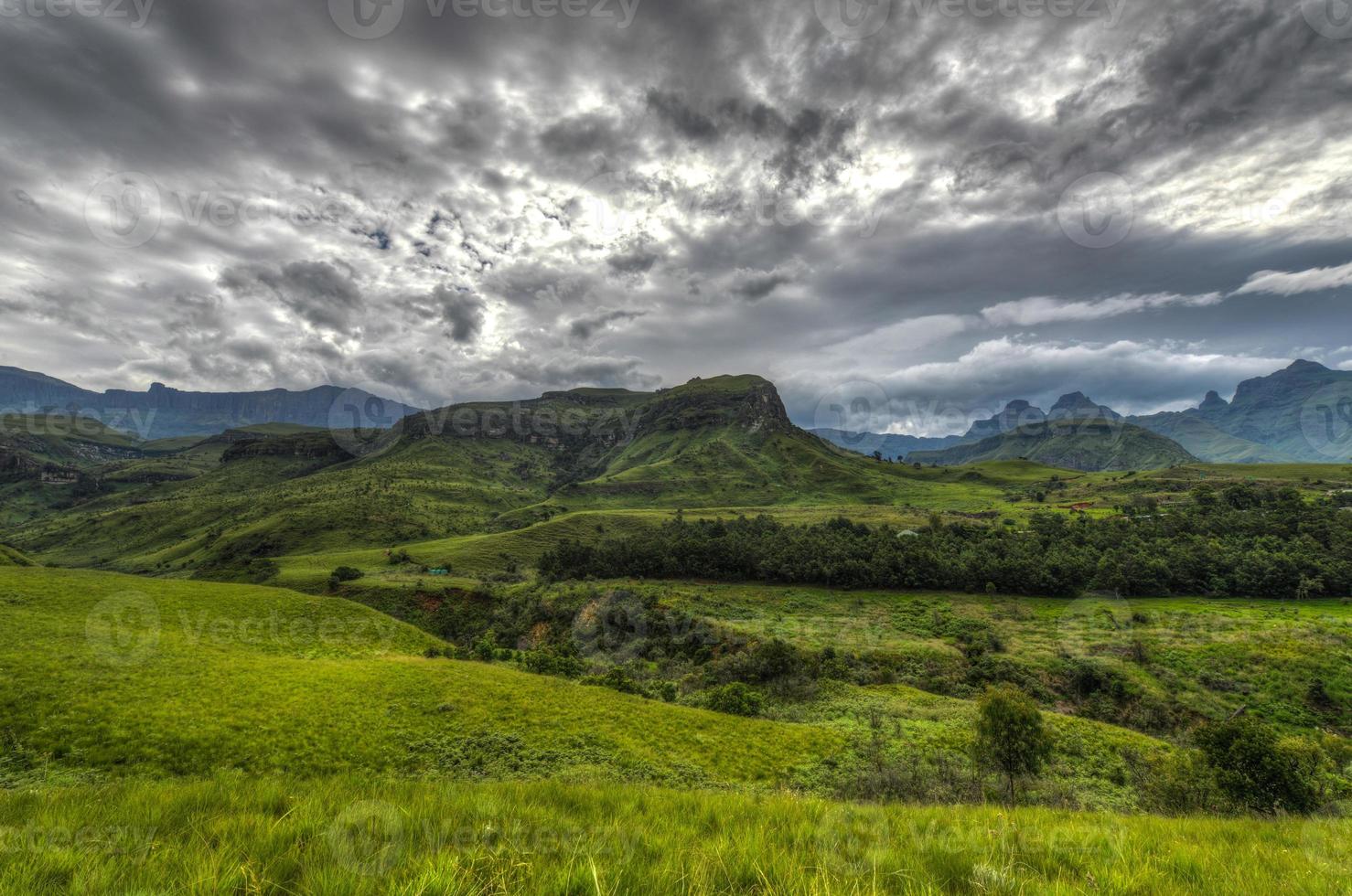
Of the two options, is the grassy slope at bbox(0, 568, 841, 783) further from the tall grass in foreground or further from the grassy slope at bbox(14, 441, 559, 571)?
the grassy slope at bbox(14, 441, 559, 571)

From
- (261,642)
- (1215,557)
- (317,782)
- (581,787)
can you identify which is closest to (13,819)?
(317,782)

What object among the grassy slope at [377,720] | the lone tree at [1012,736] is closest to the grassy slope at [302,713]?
the grassy slope at [377,720]

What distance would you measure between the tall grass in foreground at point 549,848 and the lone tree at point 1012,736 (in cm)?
1751

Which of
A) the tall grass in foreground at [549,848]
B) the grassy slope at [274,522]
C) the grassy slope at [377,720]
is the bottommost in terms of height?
the grassy slope at [274,522]

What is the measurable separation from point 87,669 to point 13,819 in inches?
1169

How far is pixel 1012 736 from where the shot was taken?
19.2 meters

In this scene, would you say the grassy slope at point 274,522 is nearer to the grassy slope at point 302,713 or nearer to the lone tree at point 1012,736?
the grassy slope at point 302,713

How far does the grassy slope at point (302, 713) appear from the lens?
17672mm

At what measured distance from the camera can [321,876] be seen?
6.72 feet

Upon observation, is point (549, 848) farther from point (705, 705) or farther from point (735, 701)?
point (705, 705)

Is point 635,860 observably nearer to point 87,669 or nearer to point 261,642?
point 87,669

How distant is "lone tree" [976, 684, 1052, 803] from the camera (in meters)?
19.1

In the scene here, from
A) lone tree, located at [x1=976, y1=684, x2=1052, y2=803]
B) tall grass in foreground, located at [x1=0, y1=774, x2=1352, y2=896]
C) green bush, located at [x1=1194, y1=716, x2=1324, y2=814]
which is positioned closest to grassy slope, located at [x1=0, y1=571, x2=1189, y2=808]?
lone tree, located at [x1=976, y1=684, x2=1052, y2=803]

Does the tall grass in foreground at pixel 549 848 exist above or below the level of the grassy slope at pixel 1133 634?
above
